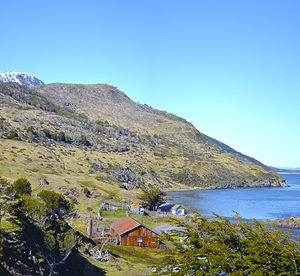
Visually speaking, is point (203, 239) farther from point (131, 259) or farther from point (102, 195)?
point (102, 195)

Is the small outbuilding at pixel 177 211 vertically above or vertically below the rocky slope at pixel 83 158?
below

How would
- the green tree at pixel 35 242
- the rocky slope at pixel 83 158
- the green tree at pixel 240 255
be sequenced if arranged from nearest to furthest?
1. the green tree at pixel 240 255
2. the green tree at pixel 35 242
3. the rocky slope at pixel 83 158

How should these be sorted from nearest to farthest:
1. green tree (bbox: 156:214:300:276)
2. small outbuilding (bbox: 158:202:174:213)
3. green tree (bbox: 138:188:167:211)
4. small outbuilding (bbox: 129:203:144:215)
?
1. green tree (bbox: 156:214:300:276)
2. small outbuilding (bbox: 129:203:144:215)
3. green tree (bbox: 138:188:167:211)
4. small outbuilding (bbox: 158:202:174:213)

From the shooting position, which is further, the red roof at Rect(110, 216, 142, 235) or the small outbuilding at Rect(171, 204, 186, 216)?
the small outbuilding at Rect(171, 204, 186, 216)

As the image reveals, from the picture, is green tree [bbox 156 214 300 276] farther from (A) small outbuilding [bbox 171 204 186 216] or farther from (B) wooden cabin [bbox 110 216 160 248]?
(A) small outbuilding [bbox 171 204 186 216]

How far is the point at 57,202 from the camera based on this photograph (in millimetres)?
34812

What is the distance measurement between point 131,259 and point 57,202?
580 inches

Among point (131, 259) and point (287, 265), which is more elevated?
point (287, 265)

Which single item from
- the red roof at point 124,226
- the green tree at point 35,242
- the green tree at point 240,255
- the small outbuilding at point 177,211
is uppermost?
the green tree at point 240,255

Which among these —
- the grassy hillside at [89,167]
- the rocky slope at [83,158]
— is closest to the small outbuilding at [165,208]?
the grassy hillside at [89,167]

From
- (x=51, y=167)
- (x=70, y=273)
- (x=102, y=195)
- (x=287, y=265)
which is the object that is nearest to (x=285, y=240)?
(x=287, y=265)

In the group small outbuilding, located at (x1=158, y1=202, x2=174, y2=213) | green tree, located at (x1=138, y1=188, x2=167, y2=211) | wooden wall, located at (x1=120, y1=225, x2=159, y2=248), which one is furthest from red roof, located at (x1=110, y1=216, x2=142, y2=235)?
small outbuilding, located at (x1=158, y1=202, x2=174, y2=213)

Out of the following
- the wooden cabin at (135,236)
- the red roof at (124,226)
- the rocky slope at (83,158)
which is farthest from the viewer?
the rocky slope at (83,158)

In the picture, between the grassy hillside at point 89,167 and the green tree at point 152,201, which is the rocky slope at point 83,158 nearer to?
the grassy hillside at point 89,167
